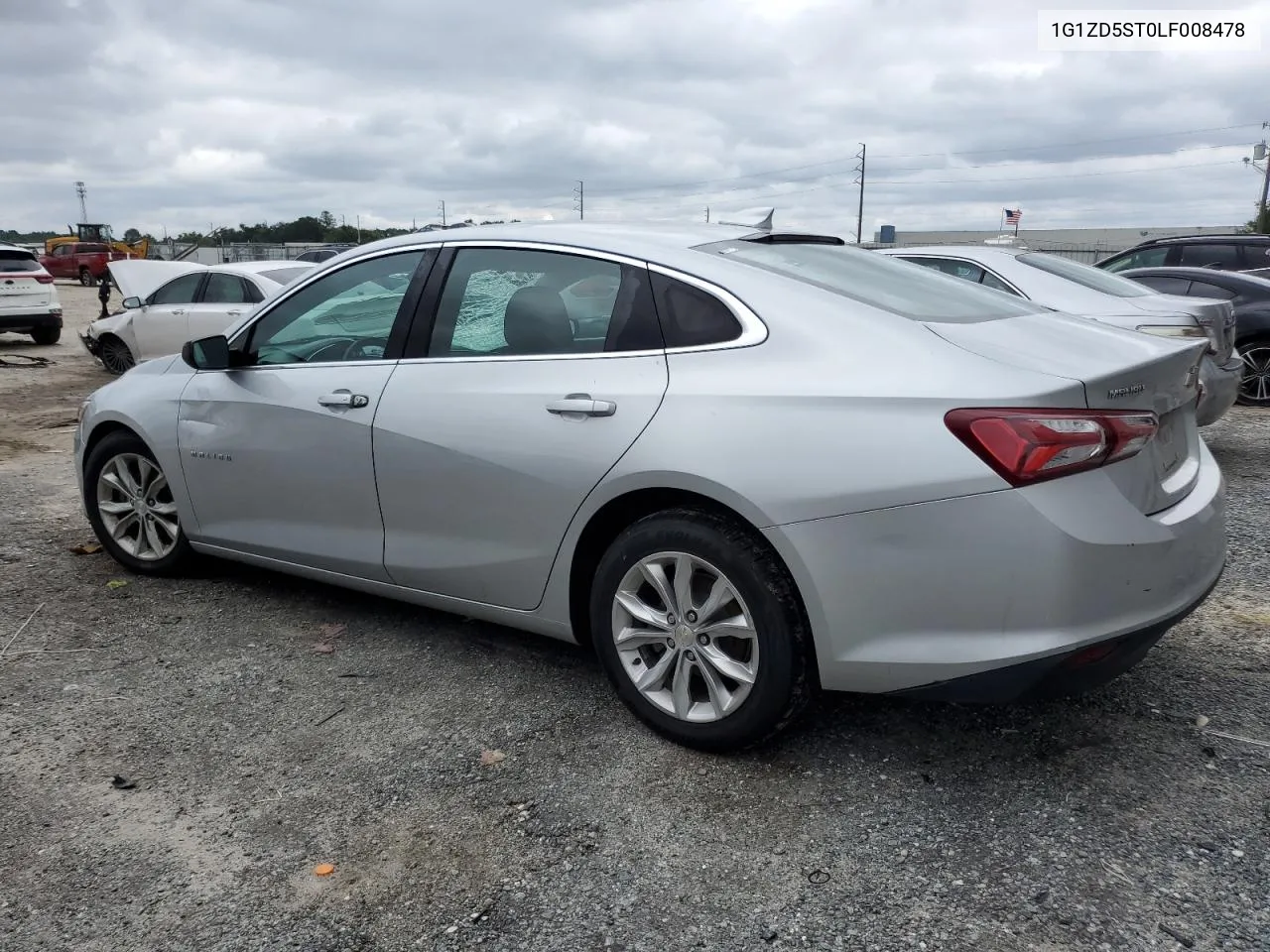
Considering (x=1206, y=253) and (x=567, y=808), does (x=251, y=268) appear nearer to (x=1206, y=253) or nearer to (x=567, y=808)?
(x=567, y=808)

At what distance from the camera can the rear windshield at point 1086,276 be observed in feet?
23.6

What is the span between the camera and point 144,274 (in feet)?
44.4

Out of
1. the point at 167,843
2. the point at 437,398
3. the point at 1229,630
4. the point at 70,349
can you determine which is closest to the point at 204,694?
the point at 167,843

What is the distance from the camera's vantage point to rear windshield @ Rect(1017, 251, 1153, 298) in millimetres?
7188

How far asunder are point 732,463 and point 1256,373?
8976 mm

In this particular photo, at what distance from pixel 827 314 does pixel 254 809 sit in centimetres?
215

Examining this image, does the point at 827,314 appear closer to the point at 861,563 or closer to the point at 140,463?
the point at 861,563

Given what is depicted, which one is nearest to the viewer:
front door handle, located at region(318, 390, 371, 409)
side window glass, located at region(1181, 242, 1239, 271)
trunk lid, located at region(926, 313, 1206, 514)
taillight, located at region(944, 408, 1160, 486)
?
taillight, located at region(944, 408, 1160, 486)

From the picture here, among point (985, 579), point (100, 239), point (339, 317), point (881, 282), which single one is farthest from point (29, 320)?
point (100, 239)

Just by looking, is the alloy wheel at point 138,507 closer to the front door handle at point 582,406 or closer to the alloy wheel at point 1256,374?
the front door handle at point 582,406

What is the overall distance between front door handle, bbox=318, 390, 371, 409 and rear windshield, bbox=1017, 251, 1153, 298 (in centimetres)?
537

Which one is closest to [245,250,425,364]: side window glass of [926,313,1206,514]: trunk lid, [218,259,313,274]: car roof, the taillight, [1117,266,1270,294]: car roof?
[926,313,1206,514]: trunk lid

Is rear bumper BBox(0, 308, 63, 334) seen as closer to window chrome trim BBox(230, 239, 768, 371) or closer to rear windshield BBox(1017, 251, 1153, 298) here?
window chrome trim BBox(230, 239, 768, 371)

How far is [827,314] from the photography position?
2.95 meters
